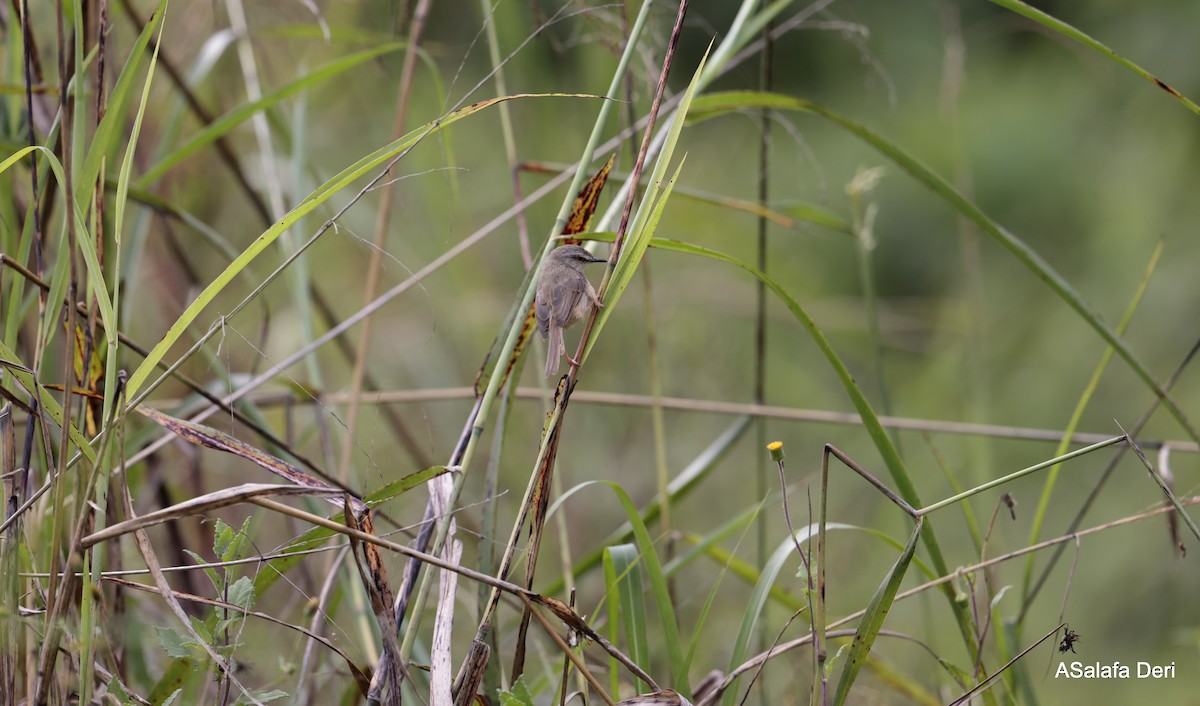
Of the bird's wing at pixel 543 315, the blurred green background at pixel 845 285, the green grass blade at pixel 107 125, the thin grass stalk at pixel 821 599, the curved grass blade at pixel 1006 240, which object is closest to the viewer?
the thin grass stalk at pixel 821 599

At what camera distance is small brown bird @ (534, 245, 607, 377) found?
1468 millimetres

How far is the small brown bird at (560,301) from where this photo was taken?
1468 mm

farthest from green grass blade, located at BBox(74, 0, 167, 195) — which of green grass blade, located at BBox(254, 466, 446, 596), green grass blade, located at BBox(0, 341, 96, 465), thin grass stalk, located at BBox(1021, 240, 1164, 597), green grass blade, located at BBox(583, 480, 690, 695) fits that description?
thin grass stalk, located at BBox(1021, 240, 1164, 597)

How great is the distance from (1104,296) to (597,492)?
250 cm

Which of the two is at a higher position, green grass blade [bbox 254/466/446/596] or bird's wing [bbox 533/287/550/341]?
bird's wing [bbox 533/287/550/341]

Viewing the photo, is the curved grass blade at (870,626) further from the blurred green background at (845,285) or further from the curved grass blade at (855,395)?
the blurred green background at (845,285)

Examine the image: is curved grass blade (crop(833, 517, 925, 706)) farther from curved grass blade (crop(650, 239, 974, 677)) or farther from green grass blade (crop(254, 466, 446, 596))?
green grass blade (crop(254, 466, 446, 596))

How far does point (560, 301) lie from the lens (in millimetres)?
1532

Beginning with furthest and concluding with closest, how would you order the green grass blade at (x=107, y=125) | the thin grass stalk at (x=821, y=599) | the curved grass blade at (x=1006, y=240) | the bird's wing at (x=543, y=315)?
the bird's wing at (x=543, y=315) < the curved grass blade at (x=1006, y=240) < the green grass blade at (x=107, y=125) < the thin grass stalk at (x=821, y=599)

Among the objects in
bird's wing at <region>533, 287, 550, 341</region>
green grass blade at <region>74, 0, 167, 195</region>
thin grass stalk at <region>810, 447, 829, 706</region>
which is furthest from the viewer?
bird's wing at <region>533, 287, 550, 341</region>

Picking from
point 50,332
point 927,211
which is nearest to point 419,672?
point 50,332

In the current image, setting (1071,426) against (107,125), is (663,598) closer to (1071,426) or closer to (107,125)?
(1071,426)

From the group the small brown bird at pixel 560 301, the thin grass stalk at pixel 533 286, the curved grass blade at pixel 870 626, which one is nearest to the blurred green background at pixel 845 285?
the small brown bird at pixel 560 301

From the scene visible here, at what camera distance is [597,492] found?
13.6ft
